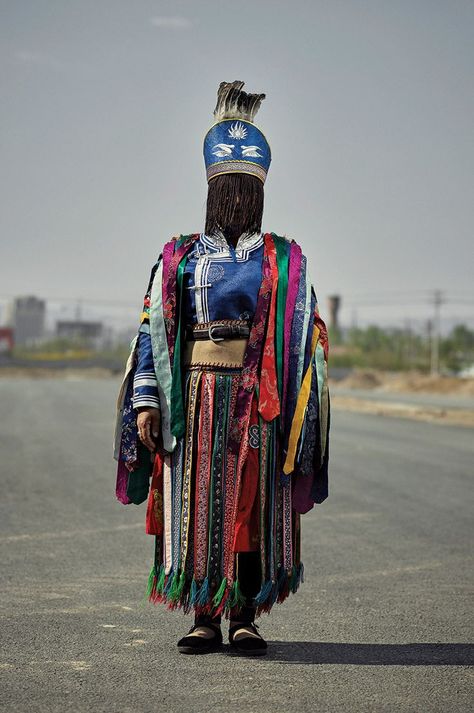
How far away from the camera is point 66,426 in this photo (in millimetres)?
18266

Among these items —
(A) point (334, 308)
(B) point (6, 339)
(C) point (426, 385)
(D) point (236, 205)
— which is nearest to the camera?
(D) point (236, 205)

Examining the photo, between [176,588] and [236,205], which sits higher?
[236,205]

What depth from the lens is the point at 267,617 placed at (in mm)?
4855

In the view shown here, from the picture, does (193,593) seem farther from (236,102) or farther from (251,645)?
(236,102)

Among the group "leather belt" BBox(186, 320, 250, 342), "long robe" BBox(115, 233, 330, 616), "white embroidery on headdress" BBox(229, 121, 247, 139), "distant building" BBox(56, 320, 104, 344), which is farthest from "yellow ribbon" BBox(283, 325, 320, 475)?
"distant building" BBox(56, 320, 104, 344)

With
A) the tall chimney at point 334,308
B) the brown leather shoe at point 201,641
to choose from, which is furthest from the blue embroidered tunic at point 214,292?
the tall chimney at point 334,308

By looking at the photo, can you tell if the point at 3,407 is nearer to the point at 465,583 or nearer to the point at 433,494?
the point at 433,494

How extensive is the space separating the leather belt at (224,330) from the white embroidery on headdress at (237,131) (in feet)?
2.83

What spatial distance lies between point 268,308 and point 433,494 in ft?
19.6

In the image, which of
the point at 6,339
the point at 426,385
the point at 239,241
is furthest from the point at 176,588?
the point at 6,339

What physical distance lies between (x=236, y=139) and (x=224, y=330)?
0.89 metres

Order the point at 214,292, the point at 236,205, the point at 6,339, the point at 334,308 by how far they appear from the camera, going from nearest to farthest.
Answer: the point at 214,292 < the point at 236,205 < the point at 6,339 < the point at 334,308

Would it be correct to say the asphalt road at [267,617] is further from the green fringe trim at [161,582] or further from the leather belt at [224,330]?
the leather belt at [224,330]

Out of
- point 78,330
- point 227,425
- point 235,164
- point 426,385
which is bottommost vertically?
point 227,425
